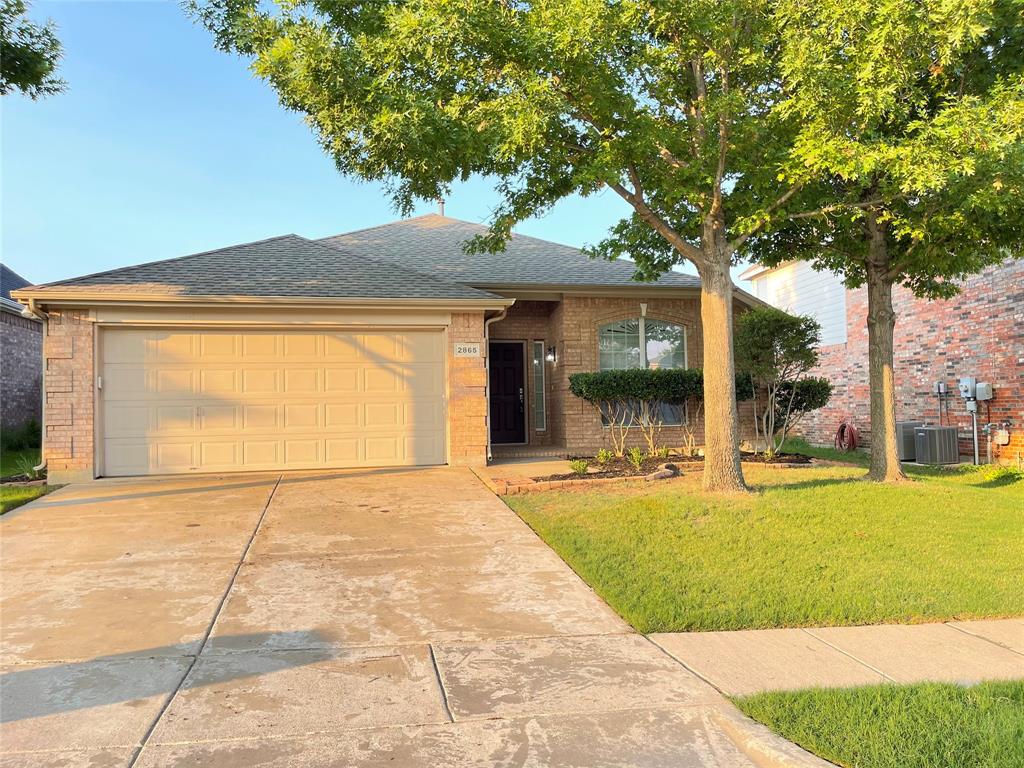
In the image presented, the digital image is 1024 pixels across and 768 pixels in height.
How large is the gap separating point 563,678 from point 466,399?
7.71m

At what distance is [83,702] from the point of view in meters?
3.55

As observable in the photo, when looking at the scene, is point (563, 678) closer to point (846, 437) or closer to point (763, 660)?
point (763, 660)

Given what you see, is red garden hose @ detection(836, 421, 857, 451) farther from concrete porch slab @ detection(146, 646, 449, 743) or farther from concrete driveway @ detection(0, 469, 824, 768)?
concrete porch slab @ detection(146, 646, 449, 743)

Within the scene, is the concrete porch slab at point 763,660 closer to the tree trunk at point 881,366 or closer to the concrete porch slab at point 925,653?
the concrete porch slab at point 925,653

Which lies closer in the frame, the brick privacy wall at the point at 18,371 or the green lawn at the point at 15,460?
the green lawn at the point at 15,460

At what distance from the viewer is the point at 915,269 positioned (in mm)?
9859

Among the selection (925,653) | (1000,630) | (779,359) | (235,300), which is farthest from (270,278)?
(1000,630)

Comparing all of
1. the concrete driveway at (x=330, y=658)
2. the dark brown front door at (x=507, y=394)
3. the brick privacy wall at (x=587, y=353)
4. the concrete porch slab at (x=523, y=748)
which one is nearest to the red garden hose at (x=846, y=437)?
the brick privacy wall at (x=587, y=353)

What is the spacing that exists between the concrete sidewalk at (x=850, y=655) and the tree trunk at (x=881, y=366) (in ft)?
16.1

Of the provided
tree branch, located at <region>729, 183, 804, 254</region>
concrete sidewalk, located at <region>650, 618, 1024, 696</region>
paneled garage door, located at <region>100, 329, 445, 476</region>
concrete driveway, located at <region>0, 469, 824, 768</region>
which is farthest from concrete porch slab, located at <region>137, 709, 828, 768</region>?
paneled garage door, located at <region>100, 329, 445, 476</region>

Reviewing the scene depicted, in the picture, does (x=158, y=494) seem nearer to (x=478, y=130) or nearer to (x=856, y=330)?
(x=478, y=130)

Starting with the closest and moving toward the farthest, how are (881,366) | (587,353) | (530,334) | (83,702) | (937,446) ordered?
(83,702) < (881,366) < (587,353) < (937,446) < (530,334)

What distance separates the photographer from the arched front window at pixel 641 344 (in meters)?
13.6

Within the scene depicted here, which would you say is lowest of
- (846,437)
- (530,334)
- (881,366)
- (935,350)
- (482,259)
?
(846,437)
